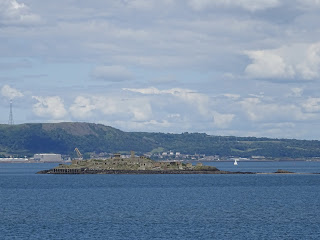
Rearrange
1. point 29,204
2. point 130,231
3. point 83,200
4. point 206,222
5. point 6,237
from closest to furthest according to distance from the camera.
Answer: point 6,237, point 130,231, point 206,222, point 29,204, point 83,200

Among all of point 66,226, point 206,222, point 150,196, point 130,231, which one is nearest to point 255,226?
point 206,222

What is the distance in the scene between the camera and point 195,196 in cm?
13025

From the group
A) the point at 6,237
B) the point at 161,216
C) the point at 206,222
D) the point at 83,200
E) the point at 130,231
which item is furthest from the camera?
the point at 83,200

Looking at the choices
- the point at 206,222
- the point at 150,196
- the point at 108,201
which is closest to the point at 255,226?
the point at 206,222

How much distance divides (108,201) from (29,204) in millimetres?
14296

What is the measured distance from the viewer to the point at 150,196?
131 m

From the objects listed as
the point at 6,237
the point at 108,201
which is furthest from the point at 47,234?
the point at 108,201

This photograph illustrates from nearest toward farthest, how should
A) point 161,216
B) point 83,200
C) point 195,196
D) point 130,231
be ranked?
point 130,231
point 161,216
point 83,200
point 195,196

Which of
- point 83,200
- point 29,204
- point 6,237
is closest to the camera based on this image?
point 6,237

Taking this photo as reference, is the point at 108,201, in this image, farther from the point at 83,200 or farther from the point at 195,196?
the point at 195,196

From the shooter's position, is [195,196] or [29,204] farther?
[195,196]

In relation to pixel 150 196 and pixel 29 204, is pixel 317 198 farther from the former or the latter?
pixel 29 204

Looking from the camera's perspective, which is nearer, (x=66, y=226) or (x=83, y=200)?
(x=66, y=226)

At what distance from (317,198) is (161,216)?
45184mm
